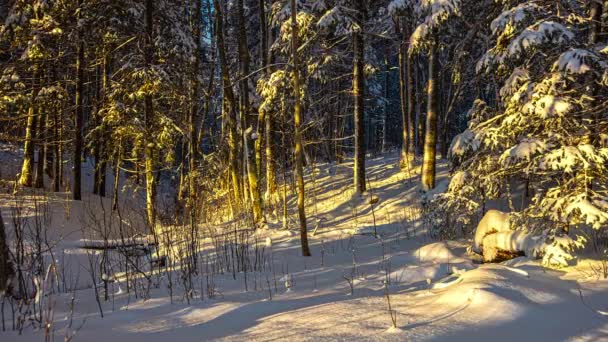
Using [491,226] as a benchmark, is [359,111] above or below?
above

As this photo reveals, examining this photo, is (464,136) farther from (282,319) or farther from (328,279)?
(282,319)

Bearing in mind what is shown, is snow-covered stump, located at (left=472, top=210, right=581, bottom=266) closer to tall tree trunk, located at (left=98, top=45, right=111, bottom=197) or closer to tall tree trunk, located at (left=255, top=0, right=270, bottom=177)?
tall tree trunk, located at (left=255, top=0, right=270, bottom=177)

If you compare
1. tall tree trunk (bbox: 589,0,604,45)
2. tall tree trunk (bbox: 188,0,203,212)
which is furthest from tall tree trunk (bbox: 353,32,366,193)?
tall tree trunk (bbox: 589,0,604,45)

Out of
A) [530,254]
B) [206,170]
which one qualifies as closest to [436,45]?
[530,254]

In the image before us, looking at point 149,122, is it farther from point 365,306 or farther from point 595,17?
point 595,17

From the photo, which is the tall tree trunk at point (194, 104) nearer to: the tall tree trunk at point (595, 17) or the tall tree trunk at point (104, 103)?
the tall tree trunk at point (104, 103)

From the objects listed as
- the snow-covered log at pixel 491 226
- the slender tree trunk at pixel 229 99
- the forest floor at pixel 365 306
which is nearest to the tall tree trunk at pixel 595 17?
the snow-covered log at pixel 491 226

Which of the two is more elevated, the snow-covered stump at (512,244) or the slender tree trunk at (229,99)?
the slender tree trunk at (229,99)

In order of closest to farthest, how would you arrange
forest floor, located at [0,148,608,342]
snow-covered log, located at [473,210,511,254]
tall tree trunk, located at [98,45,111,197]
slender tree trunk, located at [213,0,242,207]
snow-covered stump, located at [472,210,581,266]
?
forest floor, located at [0,148,608,342] < snow-covered stump, located at [472,210,581,266] < snow-covered log, located at [473,210,511,254] < slender tree trunk, located at [213,0,242,207] < tall tree trunk, located at [98,45,111,197]

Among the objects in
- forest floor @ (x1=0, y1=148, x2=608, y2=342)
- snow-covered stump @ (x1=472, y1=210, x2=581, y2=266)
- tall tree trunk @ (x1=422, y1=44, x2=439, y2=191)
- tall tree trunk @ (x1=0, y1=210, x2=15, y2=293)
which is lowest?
forest floor @ (x1=0, y1=148, x2=608, y2=342)

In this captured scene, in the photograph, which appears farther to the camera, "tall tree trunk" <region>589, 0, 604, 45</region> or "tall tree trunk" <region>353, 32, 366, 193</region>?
"tall tree trunk" <region>353, 32, 366, 193</region>

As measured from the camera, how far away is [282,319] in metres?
3.70

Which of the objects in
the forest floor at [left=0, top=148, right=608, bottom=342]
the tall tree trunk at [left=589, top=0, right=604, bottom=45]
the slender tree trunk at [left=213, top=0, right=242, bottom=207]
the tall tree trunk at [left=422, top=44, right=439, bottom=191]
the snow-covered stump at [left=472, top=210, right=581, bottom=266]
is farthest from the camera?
the tall tree trunk at [left=422, top=44, right=439, bottom=191]

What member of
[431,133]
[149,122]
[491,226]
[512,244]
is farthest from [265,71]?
[512,244]
